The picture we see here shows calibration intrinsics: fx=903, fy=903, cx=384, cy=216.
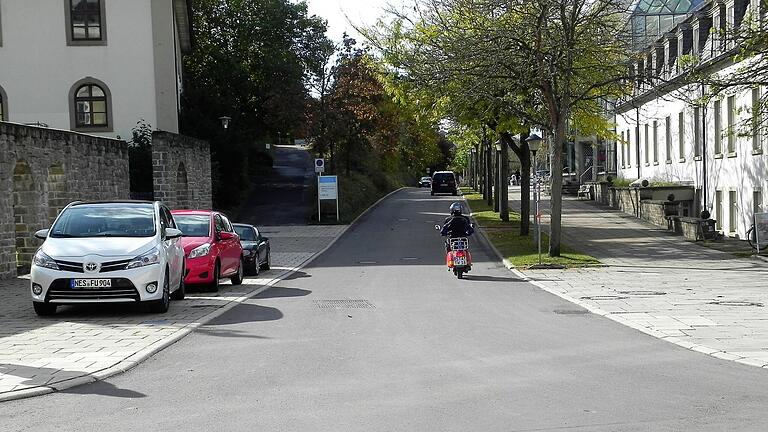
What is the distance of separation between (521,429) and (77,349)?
6.17 metres

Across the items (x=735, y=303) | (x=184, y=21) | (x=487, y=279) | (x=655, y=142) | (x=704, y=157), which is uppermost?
(x=184, y=21)

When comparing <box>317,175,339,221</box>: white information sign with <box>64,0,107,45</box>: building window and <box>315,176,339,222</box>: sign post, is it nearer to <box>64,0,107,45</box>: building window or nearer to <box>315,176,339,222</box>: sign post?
<box>315,176,339,222</box>: sign post

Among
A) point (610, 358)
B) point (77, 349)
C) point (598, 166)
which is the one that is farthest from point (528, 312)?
point (598, 166)

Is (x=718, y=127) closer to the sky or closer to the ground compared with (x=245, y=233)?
closer to the sky

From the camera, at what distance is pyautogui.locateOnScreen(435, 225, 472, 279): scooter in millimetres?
21188

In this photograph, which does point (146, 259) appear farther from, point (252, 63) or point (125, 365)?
point (252, 63)

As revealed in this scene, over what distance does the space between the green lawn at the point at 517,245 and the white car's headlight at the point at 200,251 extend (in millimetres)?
9089

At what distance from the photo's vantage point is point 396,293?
58.3ft

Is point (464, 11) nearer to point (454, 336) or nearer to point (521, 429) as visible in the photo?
point (454, 336)

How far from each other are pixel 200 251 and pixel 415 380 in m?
10.3

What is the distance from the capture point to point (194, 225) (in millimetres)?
19188

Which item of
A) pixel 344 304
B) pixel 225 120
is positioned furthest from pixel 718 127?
pixel 344 304

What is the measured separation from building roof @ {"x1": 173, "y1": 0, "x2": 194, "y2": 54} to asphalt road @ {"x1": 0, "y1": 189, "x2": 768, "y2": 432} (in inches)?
1353

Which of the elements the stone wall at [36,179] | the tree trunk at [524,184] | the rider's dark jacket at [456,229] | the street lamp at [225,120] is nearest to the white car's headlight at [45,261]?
the stone wall at [36,179]
